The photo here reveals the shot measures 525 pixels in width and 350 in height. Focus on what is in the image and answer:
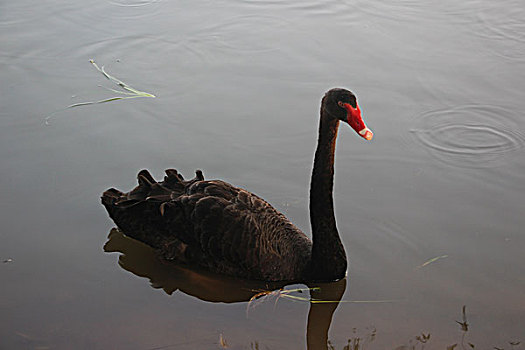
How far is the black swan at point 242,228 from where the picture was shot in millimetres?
3326

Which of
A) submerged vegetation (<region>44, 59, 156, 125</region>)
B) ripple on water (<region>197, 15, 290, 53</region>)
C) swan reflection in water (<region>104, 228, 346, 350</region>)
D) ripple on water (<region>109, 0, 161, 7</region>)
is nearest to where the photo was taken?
swan reflection in water (<region>104, 228, 346, 350</region>)

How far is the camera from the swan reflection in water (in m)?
3.23

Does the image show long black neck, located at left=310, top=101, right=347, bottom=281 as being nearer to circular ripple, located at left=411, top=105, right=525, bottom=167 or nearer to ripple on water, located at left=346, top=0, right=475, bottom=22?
circular ripple, located at left=411, top=105, right=525, bottom=167

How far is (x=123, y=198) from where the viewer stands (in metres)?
3.63

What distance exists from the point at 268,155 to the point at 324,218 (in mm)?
1148

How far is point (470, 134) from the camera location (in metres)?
4.51

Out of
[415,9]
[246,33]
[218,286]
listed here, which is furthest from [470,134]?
[246,33]

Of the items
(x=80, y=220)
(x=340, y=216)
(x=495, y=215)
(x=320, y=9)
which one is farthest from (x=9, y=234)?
(x=320, y=9)

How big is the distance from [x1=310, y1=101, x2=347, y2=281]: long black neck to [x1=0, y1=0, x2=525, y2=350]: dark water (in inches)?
5.9

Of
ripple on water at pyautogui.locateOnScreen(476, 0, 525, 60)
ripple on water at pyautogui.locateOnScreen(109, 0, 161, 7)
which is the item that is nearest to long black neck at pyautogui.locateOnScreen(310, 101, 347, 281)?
ripple on water at pyautogui.locateOnScreen(476, 0, 525, 60)

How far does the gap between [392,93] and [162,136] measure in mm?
1681

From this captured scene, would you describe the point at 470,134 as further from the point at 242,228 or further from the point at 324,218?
the point at 242,228

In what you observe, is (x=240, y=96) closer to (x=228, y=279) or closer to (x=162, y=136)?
(x=162, y=136)

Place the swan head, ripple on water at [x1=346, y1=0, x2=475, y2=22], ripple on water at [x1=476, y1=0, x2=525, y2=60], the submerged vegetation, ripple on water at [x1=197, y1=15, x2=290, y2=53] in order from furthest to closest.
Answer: ripple on water at [x1=346, y1=0, x2=475, y2=22] < ripple on water at [x1=197, y1=15, x2=290, y2=53] < ripple on water at [x1=476, y1=0, x2=525, y2=60] < the submerged vegetation < the swan head
